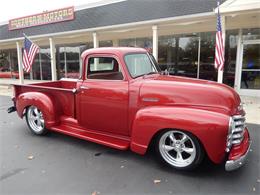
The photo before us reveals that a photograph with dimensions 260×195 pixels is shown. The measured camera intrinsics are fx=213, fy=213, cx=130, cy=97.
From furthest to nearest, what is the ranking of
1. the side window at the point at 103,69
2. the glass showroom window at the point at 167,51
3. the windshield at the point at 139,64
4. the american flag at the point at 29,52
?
the glass showroom window at the point at 167,51, the american flag at the point at 29,52, the side window at the point at 103,69, the windshield at the point at 139,64

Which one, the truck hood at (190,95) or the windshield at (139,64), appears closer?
the truck hood at (190,95)

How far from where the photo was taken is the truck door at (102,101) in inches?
149

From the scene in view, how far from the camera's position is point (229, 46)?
1034 centimetres

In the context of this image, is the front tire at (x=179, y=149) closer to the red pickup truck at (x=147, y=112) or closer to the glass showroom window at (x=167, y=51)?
the red pickup truck at (x=147, y=112)

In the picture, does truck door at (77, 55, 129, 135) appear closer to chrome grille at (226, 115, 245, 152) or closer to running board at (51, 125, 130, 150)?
running board at (51, 125, 130, 150)

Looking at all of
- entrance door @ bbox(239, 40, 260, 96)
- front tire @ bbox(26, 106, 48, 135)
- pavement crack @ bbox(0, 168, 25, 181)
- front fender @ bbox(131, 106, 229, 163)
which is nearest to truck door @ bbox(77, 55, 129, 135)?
front fender @ bbox(131, 106, 229, 163)

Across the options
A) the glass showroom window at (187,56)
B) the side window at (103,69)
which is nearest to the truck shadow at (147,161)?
the side window at (103,69)

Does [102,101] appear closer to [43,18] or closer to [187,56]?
[187,56]

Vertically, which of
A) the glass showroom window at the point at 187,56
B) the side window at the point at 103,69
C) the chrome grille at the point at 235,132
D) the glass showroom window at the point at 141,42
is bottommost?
the chrome grille at the point at 235,132

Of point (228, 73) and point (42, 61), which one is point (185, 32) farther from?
point (42, 61)

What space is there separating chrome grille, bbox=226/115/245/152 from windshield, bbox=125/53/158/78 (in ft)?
5.87

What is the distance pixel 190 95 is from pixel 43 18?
570 inches

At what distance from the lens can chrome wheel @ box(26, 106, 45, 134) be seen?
5062 millimetres

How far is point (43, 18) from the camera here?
48.4 feet
